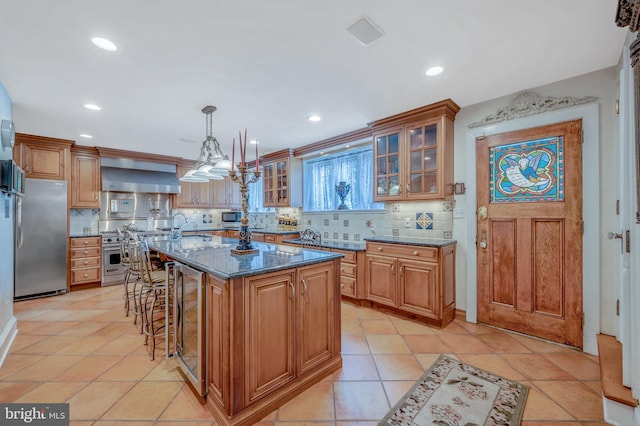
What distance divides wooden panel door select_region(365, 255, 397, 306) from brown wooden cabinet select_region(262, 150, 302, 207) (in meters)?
2.17

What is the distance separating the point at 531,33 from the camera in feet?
5.98

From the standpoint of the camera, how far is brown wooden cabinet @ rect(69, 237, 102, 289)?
4.42m

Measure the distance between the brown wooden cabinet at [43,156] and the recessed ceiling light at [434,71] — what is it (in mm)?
5373

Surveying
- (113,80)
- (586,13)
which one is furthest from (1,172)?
Result: (586,13)

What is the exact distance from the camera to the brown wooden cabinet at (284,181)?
508 cm

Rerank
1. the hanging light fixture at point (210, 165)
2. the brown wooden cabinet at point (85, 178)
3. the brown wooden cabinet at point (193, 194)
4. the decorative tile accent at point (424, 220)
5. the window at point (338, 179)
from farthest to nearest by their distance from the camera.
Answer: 1. the brown wooden cabinet at point (193, 194)
2. the brown wooden cabinet at point (85, 178)
3. the window at point (338, 179)
4. the decorative tile accent at point (424, 220)
5. the hanging light fixture at point (210, 165)

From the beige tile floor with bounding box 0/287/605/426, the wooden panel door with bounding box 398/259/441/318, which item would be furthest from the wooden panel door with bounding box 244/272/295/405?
the wooden panel door with bounding box 398/259/441/318

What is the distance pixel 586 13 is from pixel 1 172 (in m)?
4.59

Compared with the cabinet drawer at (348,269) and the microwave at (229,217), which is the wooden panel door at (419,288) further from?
the microwave at (229,217)

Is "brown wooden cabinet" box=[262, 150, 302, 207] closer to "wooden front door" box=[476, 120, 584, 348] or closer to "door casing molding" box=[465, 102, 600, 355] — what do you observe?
"wooden front door" box=[476, 120, 584, 348]

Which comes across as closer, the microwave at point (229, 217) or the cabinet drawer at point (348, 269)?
the cabinet drawer at point (348, 269)

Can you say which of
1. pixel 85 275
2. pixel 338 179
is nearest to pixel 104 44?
pixel 338 179

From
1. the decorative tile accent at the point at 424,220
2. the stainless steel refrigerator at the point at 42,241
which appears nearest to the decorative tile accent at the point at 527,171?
the decorative tile accent at the point at 424,220

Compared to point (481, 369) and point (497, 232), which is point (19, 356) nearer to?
point (481, 369)
